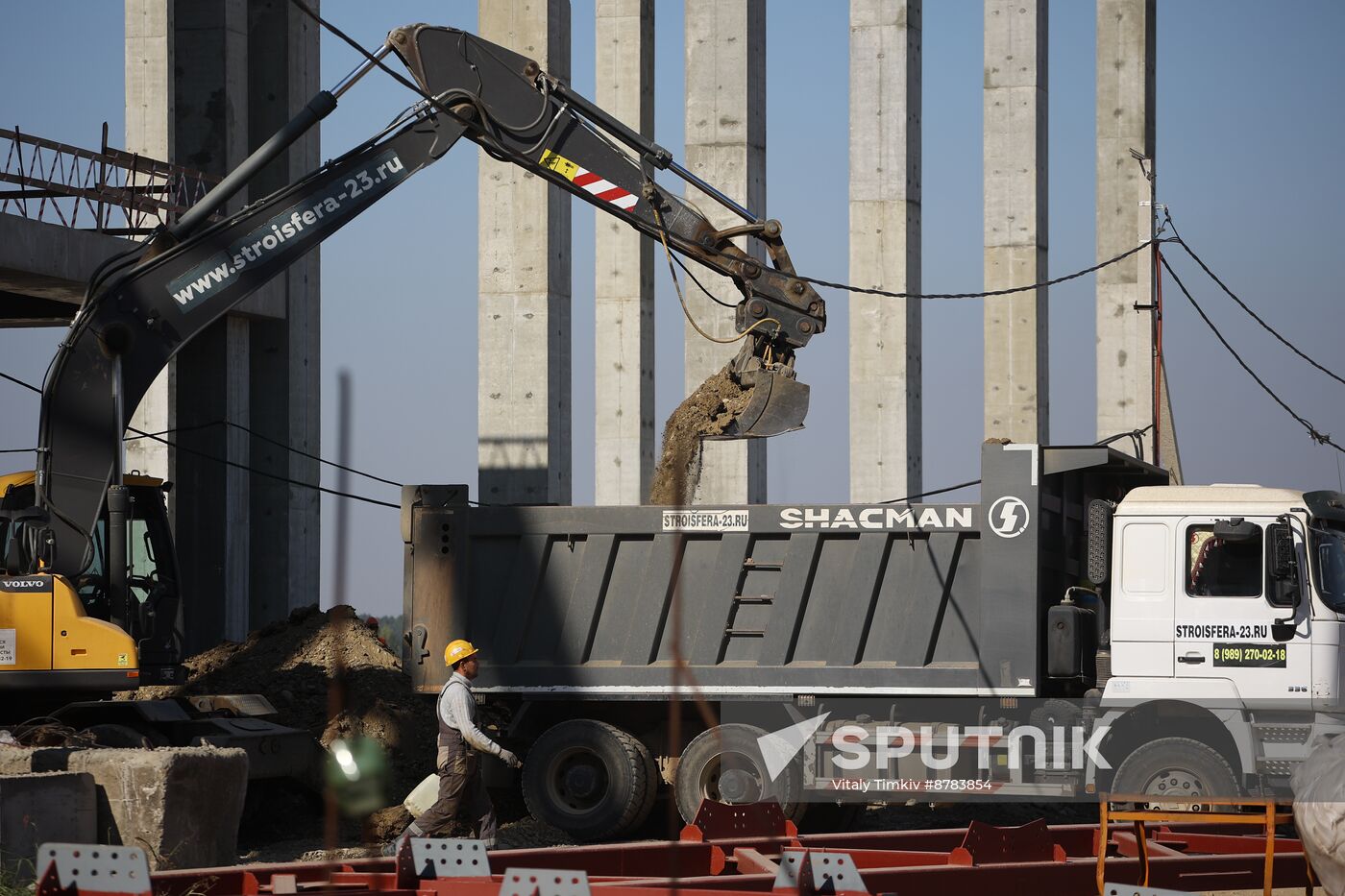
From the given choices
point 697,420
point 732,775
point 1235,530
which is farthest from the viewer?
point 697,420

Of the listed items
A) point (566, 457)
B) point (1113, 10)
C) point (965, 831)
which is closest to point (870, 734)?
point (965, 831)

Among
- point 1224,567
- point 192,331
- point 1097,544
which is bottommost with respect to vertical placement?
point 1224,567

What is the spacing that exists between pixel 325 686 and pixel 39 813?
5.94 m

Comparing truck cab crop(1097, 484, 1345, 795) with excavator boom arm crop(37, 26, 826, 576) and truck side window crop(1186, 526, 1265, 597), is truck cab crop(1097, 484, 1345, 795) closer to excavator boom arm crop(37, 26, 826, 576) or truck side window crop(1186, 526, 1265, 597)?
truck side window crop(1186, 526, 1265, 597)

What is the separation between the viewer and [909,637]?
12742mm

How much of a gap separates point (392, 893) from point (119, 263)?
6.99 metres

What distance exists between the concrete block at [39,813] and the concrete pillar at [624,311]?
827 cm

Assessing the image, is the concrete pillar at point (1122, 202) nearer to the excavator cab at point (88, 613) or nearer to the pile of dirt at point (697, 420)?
the pile of dirt at point (697, 420)

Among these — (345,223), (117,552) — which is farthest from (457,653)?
(345,223)

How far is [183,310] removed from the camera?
1305 centimetres

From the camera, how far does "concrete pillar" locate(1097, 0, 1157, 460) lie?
930 inches

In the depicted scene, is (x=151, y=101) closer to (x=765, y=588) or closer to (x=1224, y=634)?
(x=765, y=588)

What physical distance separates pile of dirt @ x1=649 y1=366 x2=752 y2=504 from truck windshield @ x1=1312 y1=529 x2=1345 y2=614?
4391 mm

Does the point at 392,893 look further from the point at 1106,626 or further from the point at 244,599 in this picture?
the point at 244,599
